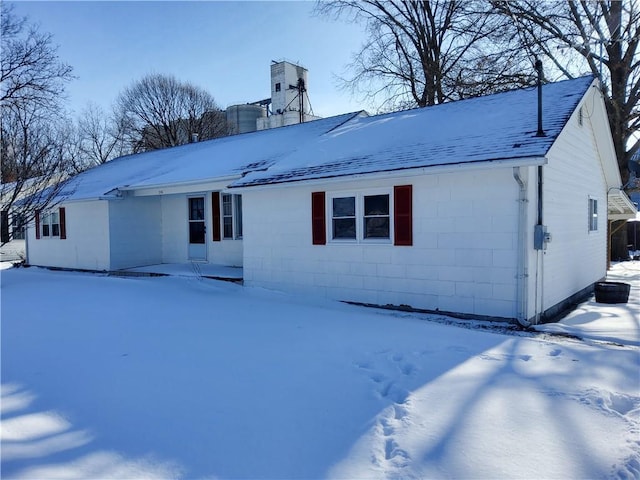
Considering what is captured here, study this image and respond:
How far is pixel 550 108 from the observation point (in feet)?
27.3

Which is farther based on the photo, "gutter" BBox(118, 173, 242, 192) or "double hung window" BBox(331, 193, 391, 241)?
"gutter" BBox(118, 173, 242, 192)

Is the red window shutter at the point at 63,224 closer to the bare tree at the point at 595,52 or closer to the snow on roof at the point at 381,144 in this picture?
the snow on roof at the point at 381,144

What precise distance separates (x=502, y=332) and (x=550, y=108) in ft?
14.8

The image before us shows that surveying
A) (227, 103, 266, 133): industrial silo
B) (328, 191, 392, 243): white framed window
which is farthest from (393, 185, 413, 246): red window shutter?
(227, 103, 266, 133): industrial silo

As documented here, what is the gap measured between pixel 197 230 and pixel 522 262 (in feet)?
32.5

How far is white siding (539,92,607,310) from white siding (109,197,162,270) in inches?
462

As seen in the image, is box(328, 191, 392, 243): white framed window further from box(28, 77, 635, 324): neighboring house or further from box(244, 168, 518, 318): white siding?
box(244, 168, 518, 318): white siding

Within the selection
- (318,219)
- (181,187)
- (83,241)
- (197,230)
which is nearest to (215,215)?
(197,230)

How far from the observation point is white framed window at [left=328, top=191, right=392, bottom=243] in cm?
Result: 847

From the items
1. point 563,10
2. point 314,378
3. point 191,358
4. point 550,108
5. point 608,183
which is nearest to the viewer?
point 314,378

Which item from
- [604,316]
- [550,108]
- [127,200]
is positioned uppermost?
[550,108]

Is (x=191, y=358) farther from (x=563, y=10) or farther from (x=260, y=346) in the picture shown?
(x=563, y=10)

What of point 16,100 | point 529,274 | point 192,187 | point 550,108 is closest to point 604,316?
point 529,274

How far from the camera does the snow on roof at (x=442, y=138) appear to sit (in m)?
7.30
